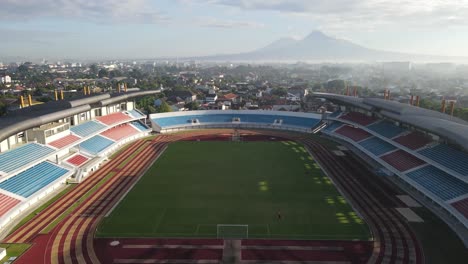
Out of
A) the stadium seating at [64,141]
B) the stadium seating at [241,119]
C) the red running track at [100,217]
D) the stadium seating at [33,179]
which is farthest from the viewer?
the stadium seating at [241,119]

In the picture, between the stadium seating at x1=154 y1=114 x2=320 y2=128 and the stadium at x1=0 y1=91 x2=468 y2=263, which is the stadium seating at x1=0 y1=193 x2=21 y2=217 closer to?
the stadium at x1=0 y1=91 x2=468 y2=263

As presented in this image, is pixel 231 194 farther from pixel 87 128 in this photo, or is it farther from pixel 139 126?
pixel 139 126

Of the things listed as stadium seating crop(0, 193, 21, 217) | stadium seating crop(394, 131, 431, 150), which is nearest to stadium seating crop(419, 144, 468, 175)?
stadium seating crop(394, 131, 431, 150)

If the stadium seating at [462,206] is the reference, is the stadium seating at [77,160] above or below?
below

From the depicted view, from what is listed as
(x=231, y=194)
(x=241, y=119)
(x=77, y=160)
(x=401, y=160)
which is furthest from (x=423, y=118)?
(x=77, y=160)

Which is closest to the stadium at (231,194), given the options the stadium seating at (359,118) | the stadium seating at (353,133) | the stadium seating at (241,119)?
the stadium seating at (353,133)

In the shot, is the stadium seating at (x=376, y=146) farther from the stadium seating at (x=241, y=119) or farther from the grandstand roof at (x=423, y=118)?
the stadium seating at (x=241, y=119)
